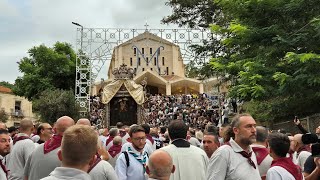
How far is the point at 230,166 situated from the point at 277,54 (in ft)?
44.6

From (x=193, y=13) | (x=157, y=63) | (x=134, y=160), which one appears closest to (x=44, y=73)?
(x=157, y=63)

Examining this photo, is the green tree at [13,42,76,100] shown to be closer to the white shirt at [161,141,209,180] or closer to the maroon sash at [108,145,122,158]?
the maroon sash at [108,145,122,158]

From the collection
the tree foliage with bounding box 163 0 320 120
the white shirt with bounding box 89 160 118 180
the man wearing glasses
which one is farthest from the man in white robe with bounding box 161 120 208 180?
the tree foliage with bounding box 163 0 320 120

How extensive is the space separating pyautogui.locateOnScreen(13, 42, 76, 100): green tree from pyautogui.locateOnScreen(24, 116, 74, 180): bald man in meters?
48.7

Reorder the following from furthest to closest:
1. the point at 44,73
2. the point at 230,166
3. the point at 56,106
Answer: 1. the point at 44,73
2. the point at 56,106
3. the point at 230,166

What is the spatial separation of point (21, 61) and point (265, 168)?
55.3 meters

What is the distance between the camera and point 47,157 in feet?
17.1

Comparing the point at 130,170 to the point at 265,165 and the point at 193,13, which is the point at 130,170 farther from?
the point at 193,13

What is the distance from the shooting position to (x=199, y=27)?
3162 cm

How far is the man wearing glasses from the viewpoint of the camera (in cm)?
608

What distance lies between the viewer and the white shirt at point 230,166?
14.4 feet

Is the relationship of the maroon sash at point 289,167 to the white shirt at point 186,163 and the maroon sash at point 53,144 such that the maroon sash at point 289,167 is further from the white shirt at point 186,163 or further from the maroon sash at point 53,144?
the maroon sash at point 53,144

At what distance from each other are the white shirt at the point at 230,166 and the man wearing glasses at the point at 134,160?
1881 millimetres

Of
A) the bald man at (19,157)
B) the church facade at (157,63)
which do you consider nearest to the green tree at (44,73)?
the church facade at (157,63)
